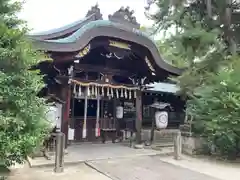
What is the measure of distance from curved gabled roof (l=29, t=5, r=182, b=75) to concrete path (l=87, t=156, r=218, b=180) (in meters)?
3.25

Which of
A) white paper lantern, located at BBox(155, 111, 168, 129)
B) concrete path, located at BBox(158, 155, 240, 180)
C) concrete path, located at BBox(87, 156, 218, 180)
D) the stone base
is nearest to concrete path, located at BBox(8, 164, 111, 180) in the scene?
concrete path, located at BBox(87, 156, 218, 180)

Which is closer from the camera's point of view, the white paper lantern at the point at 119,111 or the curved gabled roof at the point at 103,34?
the curved gabled roof at the point at 103,34

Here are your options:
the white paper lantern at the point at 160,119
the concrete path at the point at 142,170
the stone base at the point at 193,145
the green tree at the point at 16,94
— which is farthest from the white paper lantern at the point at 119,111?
the green tree at the point at 16,94

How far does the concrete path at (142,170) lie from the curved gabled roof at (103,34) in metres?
3.25

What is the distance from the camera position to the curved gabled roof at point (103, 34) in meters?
7.25

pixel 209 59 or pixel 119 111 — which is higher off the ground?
pixel 209 59

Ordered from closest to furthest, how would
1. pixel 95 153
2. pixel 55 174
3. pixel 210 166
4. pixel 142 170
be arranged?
pixel 55 174, pixel 142 170, pixel 210 166, pixel 95 153

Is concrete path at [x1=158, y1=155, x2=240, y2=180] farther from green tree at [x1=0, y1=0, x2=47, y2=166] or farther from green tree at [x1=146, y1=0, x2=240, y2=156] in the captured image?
green tree at [x1=0, y1=0, x2=47, y2=166]

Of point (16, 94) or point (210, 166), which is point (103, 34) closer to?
point (16, 94)

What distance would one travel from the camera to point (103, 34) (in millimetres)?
7945

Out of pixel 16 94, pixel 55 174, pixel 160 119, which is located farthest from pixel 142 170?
pixel 160 119

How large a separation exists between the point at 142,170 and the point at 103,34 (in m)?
4.01

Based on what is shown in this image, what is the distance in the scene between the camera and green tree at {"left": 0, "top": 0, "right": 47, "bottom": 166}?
415cm

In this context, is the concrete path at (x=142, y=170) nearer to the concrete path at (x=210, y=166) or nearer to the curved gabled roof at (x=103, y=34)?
the concrete path at (x=210, y=166)
